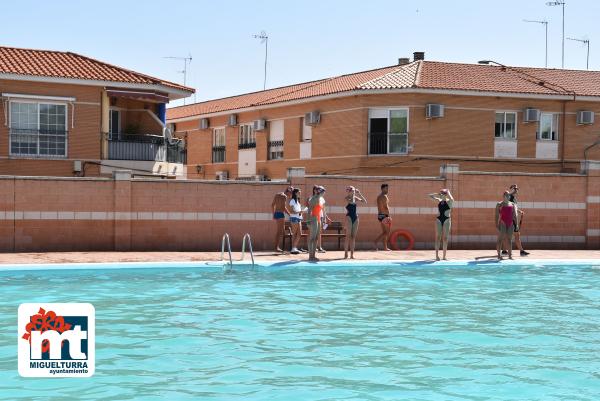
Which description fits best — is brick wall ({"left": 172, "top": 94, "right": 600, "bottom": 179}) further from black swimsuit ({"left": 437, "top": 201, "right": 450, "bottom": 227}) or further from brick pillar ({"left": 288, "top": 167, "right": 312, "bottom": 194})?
black swimsuit ({"left": 437, "top": 201, "right": 450, "bottom": 227})

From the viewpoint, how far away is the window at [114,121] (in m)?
34.0

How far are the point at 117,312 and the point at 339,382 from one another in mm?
5940

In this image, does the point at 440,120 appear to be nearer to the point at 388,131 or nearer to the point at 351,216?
the point at 388,131

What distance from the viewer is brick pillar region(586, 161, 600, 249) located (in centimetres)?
2825

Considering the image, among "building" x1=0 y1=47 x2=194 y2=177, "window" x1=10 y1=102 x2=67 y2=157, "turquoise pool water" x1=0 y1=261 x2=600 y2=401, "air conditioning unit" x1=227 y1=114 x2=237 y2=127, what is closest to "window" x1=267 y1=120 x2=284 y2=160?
"air conditioning unit" x1=227 y1=114 x2=237 y2=127

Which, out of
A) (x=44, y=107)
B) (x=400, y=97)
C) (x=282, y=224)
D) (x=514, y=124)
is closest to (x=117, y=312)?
(x=282, y=224)

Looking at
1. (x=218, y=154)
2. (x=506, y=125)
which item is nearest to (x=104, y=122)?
(x=218, y=154)

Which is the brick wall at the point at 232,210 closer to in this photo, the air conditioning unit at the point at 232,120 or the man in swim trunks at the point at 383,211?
the man in swim trunks at the point at 383,211

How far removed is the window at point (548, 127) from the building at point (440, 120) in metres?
0.04

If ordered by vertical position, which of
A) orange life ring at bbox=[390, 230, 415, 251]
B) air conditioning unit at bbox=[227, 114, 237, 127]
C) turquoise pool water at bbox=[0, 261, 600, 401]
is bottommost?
turquoise pool water at bbox=[0, 261, 600, 401]

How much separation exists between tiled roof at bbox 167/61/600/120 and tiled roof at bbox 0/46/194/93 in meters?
7.66

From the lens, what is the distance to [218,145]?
48.3m

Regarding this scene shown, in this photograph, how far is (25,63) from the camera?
31.7 metres

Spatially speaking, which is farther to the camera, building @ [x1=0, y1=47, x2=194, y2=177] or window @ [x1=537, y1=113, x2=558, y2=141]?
window @ [x1=537, y1=113, x2=558, y2=141]
